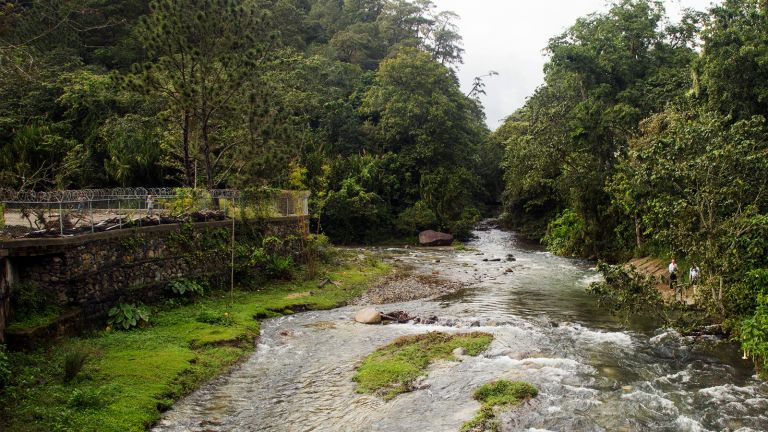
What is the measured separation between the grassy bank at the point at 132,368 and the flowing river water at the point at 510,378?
23.0 inches

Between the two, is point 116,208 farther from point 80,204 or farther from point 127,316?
point 127,316

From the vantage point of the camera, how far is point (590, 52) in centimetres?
3934

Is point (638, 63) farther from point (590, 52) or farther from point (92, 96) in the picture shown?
point (92, 96)

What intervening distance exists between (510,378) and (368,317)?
700cm

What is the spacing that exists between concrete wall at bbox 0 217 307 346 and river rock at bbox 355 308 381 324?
258 inches

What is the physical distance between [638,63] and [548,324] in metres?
30.1

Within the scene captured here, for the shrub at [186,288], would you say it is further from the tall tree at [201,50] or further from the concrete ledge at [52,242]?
the tall tree at [201,50]

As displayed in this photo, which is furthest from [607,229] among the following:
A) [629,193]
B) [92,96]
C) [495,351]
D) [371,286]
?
[92,96]

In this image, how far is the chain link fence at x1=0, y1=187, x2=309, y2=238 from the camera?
1513 centimetres

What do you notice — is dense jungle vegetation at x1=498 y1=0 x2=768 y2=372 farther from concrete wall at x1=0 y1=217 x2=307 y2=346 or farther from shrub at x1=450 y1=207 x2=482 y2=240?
concrete wall at x1=0 y1=217 x2=307 y2=346

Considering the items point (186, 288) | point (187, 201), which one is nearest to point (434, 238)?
point (187, 201)

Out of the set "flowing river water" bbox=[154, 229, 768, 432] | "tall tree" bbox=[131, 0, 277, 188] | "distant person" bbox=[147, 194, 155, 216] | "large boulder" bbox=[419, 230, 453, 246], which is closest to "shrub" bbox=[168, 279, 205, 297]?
"distant person" bbox=[147, 194, 155, 216]

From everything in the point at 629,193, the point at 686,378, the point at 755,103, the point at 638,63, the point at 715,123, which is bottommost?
the point at 686,378

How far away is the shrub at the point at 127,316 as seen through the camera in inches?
627
